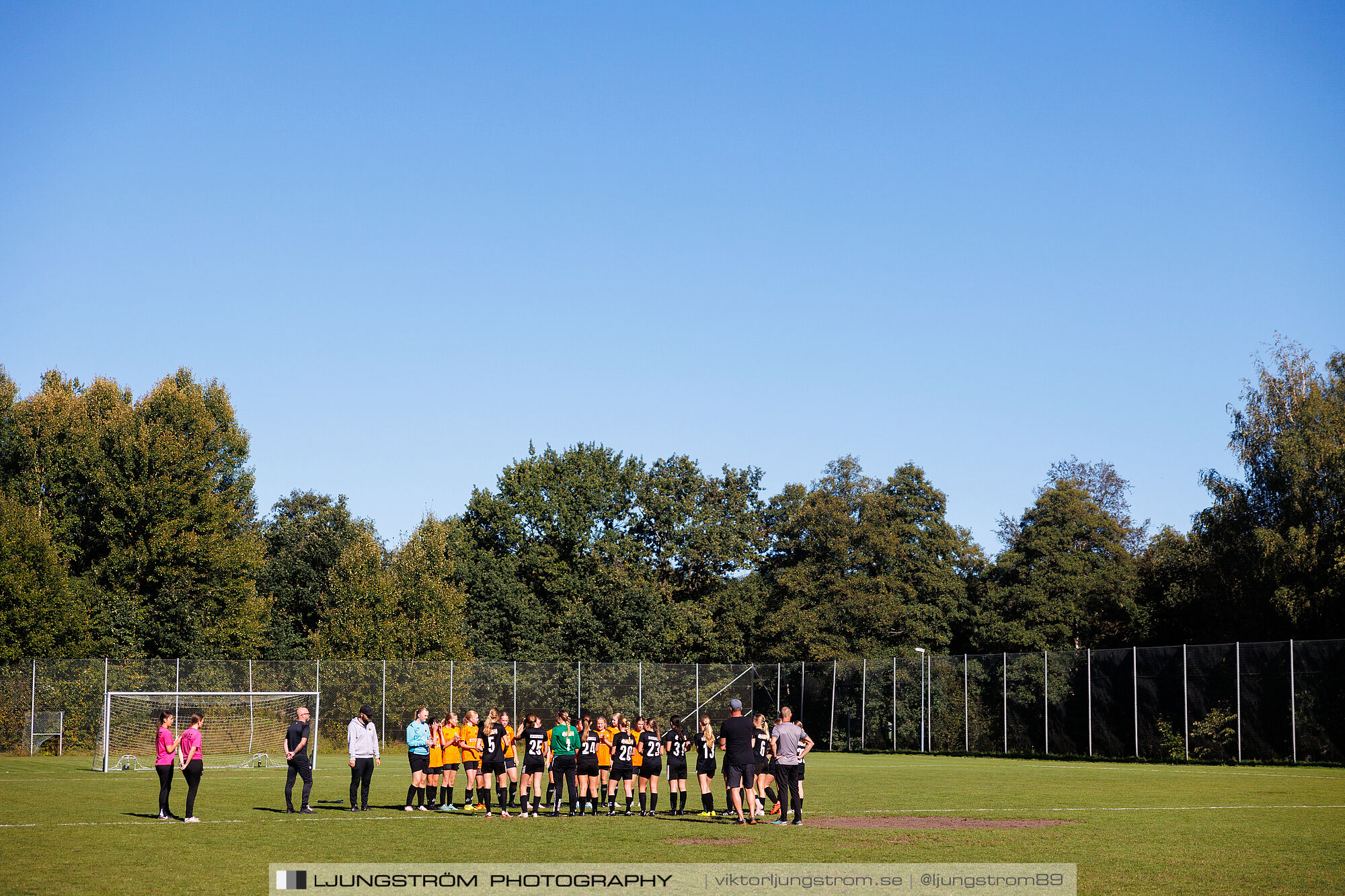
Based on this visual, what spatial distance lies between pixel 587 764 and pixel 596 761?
19 centimetres

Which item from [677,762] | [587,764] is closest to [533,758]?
[587,764]

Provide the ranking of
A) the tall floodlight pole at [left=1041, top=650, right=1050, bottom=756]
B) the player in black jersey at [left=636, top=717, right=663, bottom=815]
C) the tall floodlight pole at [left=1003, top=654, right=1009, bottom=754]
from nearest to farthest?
the player in black jersey at [left=636, top=717, right=663, bottom=815]
the tall floodlight pole at [left=1041, top=650, right=1050, bottom=756]
the tall floodlight pole at [left=1003, top=654, right=1009, bottom=754]

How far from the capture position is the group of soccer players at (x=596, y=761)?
59.3ft

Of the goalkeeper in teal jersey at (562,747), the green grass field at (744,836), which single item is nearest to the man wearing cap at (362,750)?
the green grass field at (744,836)

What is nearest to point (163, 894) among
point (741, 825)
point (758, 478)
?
point (741, 825)

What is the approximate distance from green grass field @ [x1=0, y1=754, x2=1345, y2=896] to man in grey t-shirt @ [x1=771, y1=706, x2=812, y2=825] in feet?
2.22

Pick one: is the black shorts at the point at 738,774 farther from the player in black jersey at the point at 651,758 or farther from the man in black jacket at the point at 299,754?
the man in black jacket at the point at 299,754

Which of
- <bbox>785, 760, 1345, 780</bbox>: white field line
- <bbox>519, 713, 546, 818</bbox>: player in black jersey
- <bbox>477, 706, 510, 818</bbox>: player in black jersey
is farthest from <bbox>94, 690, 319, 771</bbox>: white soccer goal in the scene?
<bbox>785, 760, 1345, 780</bbox>: white field line

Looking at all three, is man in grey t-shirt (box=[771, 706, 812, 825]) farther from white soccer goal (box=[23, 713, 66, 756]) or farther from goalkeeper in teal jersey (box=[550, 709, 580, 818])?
white soccer goal (box=[23, 713, 66, 756])

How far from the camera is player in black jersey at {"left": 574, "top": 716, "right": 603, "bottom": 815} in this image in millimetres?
19672

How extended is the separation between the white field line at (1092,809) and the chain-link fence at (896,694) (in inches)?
578

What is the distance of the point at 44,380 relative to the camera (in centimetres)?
5600

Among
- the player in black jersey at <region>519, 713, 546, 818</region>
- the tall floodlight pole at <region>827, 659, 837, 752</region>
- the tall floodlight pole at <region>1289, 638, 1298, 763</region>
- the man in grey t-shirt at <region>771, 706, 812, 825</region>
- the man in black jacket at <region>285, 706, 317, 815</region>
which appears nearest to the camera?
the man in grey t-shirt at <region>771, 706, 812, 825</region>

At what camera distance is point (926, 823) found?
1747cm
